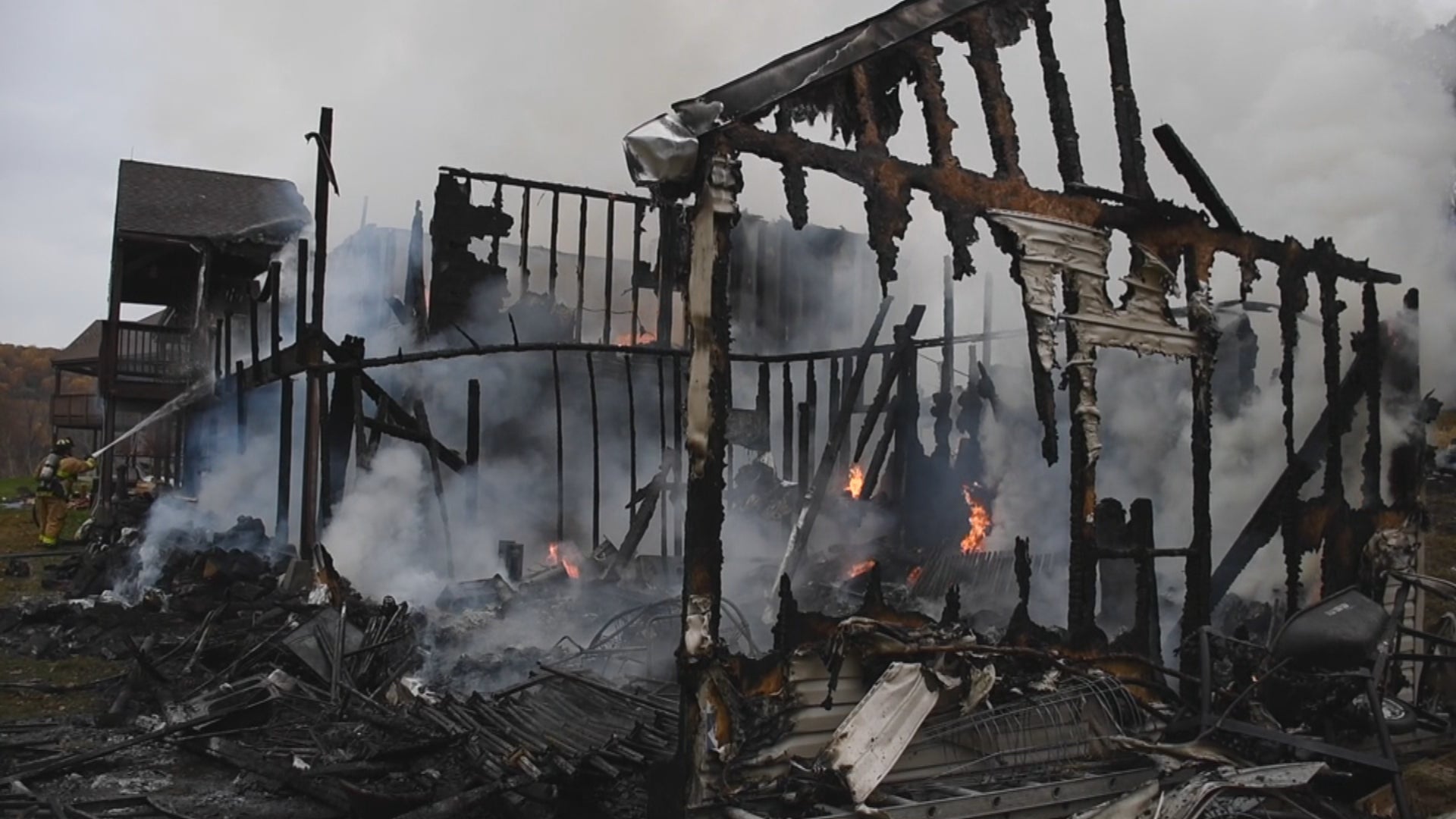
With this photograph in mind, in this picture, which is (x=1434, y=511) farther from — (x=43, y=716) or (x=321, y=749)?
(x=43, y=716)

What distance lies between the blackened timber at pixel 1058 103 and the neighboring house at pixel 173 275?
68.7 ft

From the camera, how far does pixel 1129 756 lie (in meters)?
5.96

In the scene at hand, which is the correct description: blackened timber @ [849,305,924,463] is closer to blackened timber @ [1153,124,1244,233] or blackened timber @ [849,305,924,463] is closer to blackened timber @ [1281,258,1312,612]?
blackened timber @ [1281,258,1312,612]

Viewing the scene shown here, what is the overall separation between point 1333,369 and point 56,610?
573 inches

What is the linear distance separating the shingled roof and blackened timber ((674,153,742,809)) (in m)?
23.7

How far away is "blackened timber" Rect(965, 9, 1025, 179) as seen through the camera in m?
6.18

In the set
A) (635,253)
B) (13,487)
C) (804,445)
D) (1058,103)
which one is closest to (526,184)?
(635,253)

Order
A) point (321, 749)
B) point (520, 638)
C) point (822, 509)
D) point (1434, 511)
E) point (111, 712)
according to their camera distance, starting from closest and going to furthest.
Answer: point (321, 749) → point (111, 712) → point (520, 638) → point (822, 509) → point (1434, 511)

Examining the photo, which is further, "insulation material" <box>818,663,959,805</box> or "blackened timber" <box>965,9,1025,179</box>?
"blackened timber" <box>965,9,1025,179</box>

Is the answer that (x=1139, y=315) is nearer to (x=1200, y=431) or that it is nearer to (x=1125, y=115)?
(x=1200, y=431)

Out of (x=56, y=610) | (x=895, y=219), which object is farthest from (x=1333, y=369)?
(x=56, y=610)

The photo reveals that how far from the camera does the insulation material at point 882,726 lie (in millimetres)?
4879

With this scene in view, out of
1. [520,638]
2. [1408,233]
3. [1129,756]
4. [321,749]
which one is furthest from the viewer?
[1408,233]

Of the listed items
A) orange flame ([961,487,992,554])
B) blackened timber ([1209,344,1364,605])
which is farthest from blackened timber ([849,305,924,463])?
blackened timber ([1209,344,1364,605])
